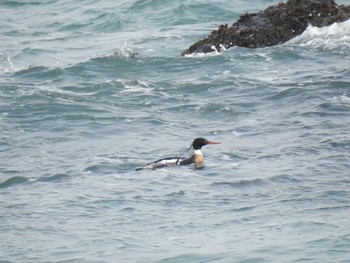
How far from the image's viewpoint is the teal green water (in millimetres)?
12352

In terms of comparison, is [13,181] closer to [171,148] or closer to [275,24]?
[171,148]

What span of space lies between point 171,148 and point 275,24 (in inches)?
266

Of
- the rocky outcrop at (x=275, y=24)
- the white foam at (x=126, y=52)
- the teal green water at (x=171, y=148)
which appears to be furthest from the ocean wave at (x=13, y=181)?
the white foam at (x=126, y=52)

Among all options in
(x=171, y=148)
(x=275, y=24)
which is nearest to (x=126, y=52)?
(x=275, y=24)

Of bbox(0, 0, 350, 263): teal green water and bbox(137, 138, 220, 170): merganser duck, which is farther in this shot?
bbox(137, 138, 220, 170): merganser duck

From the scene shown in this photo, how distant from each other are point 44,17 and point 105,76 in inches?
435

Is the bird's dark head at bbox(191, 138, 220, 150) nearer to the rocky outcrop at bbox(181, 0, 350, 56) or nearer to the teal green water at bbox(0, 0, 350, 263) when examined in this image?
the teal green water at bbox(0, 0, 350, 263)

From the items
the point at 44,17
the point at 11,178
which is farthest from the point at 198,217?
the point at 44,17

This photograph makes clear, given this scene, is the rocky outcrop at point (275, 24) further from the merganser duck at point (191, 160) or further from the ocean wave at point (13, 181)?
the ocean wave at point (13, 181)

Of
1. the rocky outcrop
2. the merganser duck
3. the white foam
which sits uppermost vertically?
the rocky outcrop

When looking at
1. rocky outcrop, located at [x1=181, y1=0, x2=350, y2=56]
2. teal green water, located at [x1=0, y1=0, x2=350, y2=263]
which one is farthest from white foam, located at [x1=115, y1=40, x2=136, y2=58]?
rocky outcrop, located at [x1=181, y1=0, x2=350, y2=56]

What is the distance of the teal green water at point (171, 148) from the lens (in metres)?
12.4

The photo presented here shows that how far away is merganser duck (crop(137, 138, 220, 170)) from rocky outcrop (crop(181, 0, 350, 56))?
6.72 meters

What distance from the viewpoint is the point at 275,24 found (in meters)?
23.1
